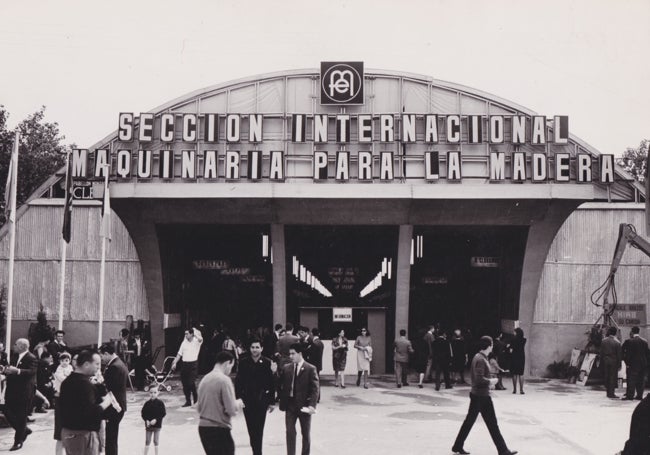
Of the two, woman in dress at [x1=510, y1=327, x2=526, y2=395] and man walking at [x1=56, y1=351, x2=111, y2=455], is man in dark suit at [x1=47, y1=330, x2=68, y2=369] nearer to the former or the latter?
man walking at [x1=56, y1=351, x2=111, y2=455]

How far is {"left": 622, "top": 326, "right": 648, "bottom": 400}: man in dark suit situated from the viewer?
17.0 metres

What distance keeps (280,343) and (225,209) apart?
731 centimetres

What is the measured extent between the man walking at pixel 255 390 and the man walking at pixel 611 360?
1110 centimetres

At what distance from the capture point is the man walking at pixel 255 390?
9.55 m

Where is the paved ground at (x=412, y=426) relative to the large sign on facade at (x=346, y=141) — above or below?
below

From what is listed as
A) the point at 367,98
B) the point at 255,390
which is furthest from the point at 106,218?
the point at 255,390

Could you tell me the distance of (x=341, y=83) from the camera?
75.6ft

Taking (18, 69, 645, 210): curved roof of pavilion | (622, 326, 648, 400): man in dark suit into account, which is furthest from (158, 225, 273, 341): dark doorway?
(622, 326, 648, 400): man in dark suit

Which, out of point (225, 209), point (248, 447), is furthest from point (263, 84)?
point (248, 447)

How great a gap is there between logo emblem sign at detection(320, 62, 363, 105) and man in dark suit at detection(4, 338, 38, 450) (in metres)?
13.8

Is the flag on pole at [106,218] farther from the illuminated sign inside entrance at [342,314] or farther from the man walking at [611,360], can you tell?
the man walking at [611,360]

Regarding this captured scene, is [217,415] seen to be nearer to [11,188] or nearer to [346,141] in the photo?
[11,188]

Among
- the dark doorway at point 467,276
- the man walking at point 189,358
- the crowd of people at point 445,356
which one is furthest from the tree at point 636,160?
the man walking at point 189,358

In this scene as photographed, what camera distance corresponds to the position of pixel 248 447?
1114 cm
